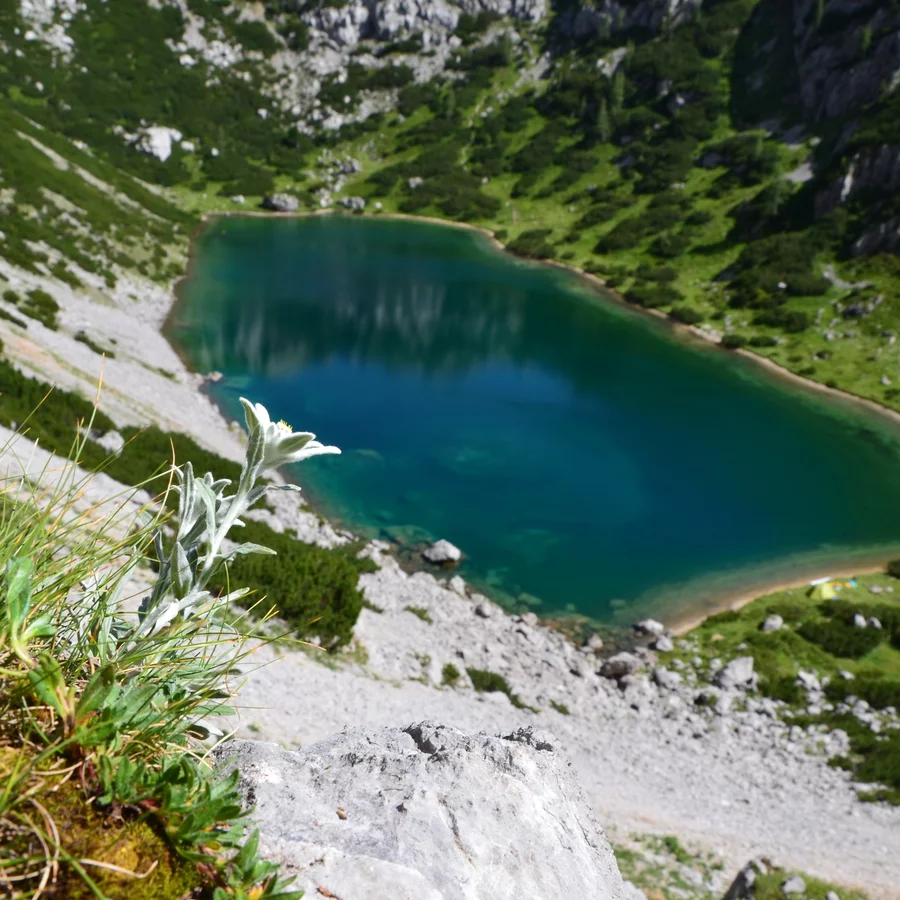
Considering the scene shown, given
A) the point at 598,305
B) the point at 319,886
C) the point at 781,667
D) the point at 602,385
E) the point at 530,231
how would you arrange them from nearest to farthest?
the point at 319,886 < the point at 781,667 < the point at 602,385 < the point at 598,305 < the point at 530,231

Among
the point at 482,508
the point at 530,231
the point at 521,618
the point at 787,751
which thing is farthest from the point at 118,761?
the point at 530,231

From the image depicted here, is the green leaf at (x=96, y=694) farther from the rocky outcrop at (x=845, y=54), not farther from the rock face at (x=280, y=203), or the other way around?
the rocky outcrop at (x=845, y=54)

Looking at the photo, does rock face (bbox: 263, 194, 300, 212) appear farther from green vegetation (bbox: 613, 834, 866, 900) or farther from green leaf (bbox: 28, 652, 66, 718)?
green leaf (bbox: 28, 652, 66, 718)

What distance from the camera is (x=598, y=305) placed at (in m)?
53.2

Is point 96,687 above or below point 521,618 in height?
above

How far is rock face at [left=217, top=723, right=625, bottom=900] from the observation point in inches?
104

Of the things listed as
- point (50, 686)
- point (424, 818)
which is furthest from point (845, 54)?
point (50, 686)

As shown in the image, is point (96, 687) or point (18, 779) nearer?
point (18, 779)

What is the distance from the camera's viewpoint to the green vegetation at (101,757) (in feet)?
5.86

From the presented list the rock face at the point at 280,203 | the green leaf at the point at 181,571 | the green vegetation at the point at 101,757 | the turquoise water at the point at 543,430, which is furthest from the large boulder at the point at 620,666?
the rock face at the point at 280,203

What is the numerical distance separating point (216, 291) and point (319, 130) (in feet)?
188

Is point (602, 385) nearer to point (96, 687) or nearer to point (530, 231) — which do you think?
point (530, 231)

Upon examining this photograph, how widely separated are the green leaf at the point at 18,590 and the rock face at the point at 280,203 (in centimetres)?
7876

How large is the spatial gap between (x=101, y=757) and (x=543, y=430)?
110 feet
